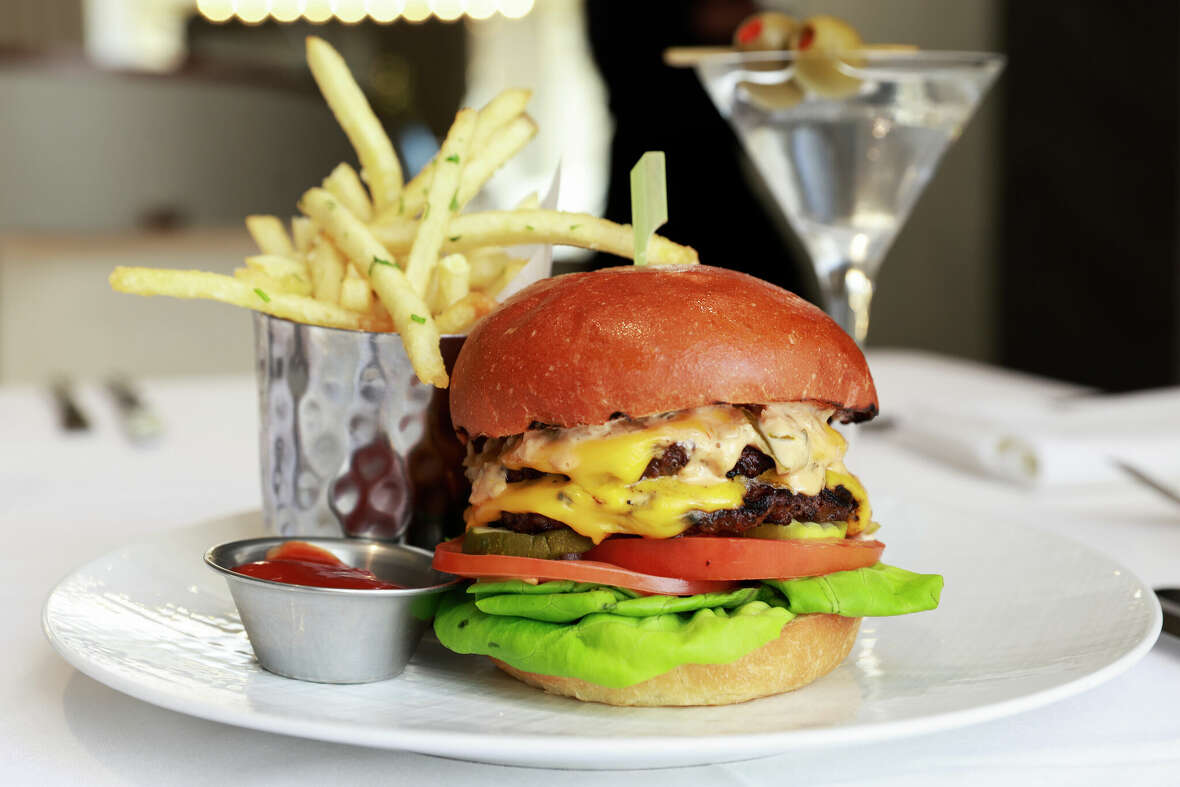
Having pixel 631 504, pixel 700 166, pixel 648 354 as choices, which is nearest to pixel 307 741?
pixel 631 504

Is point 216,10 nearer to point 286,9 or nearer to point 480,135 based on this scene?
point 286,9

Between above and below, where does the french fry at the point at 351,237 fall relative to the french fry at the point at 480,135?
below

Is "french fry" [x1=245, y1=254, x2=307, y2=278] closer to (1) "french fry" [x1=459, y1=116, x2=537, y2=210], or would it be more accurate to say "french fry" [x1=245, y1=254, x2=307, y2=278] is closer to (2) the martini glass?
(1) "french fry" [x1=459, y1=116, x2=537, y2=210]

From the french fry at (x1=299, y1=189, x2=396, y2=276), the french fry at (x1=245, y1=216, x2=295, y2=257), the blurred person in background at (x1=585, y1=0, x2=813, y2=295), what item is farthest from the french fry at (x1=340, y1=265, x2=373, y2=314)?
the blurred person in background at (x1=585, y1=0, x2=813, y2=295)

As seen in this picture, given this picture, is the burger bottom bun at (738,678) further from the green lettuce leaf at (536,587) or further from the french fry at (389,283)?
the french fry at (389,283)

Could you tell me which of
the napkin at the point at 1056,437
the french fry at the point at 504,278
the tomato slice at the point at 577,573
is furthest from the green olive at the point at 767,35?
the tomato slice at the point at 577,573

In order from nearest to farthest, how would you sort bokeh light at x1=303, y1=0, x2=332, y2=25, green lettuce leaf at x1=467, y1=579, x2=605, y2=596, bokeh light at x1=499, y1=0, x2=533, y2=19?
green lettuce leaf at x1=467, y1=579, x2=605, y2=596 → bokeh light at x1=499, y1=0, x2=533, y2=19 → bokeh light at x1=303, y1=0, x2=332, y2=25
